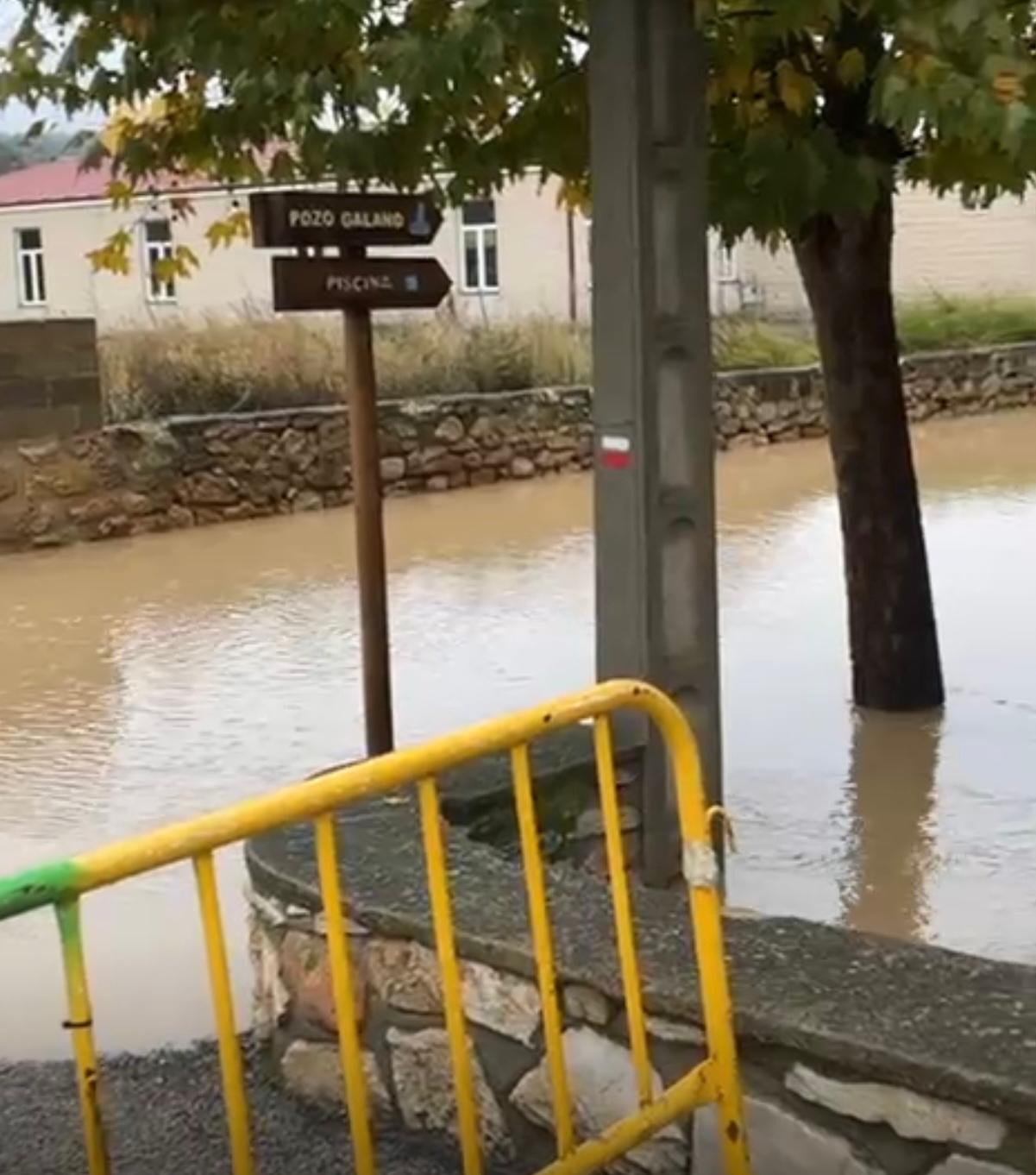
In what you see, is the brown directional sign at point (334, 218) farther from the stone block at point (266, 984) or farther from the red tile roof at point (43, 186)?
the red tile roof at point (43, 186)

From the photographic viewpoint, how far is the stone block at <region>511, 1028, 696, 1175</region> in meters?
3.13

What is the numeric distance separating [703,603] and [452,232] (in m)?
26.2

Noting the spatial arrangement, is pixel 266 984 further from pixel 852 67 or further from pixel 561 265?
pixel 561 265

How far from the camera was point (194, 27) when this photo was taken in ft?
17.0

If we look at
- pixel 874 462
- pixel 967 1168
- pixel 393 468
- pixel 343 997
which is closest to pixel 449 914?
pixel 343 997

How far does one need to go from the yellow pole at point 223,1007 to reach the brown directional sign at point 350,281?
328 cm

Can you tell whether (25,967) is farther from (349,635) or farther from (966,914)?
(349,635)

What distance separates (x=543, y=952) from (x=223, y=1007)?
58 centimetres

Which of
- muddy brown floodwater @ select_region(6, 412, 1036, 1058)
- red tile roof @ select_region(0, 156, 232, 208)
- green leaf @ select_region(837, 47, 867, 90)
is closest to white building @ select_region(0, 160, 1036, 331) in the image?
red tile roof @ select_region(0, 156, 232, 208)

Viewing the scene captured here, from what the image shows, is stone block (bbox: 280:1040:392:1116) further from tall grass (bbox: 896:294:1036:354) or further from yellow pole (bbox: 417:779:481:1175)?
tall grass (bbox: 896:294:1036:354)

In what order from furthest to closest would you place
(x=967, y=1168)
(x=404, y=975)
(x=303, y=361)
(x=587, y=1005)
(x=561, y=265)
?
(x=561, y=265), (x=303, y=361), (x=404, y=975), (x=587, y=1005), (x=967, y=1168)

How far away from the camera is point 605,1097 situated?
3176 millimetres

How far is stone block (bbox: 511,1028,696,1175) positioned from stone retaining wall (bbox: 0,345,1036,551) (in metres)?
10.5

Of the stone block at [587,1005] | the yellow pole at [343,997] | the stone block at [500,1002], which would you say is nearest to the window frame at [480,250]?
the stone block at [500,1002]
